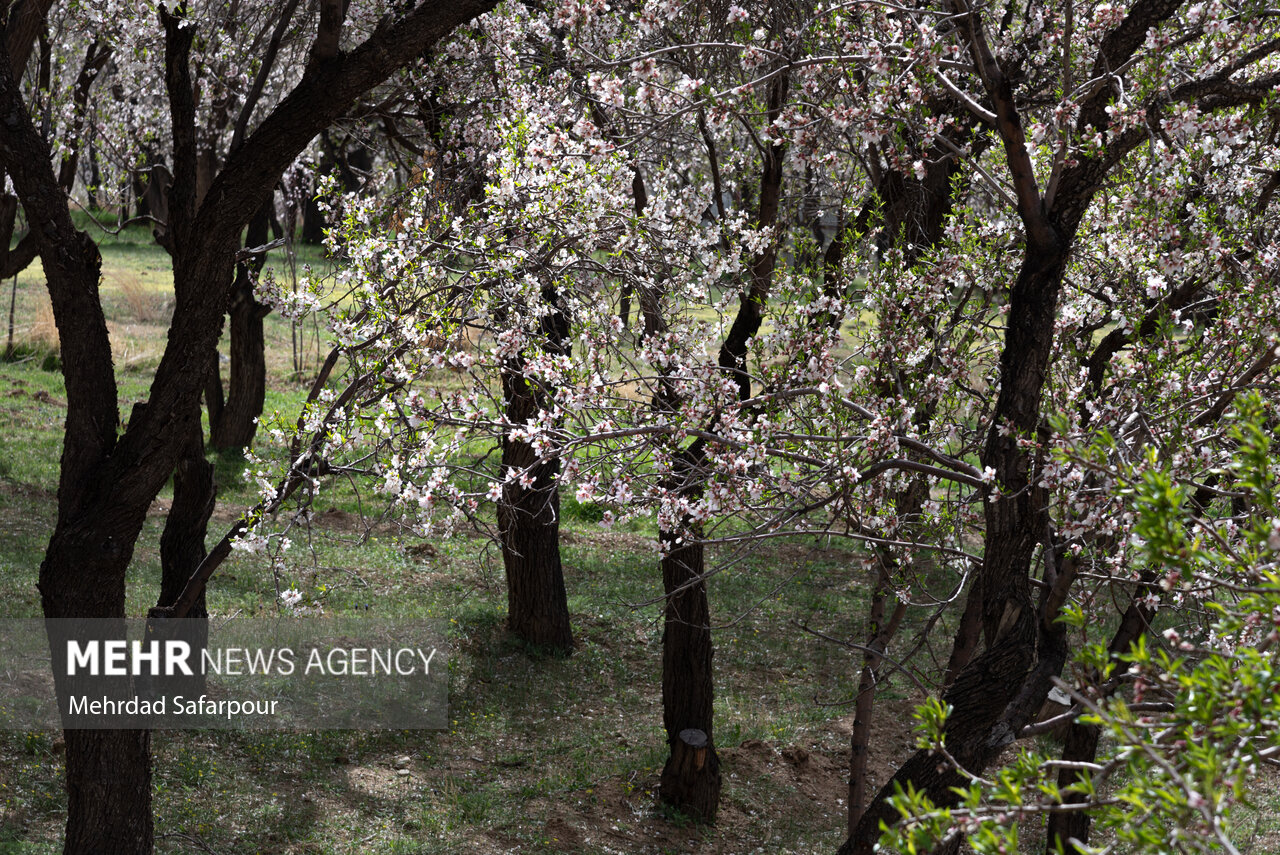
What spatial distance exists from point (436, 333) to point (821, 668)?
20.9 ft

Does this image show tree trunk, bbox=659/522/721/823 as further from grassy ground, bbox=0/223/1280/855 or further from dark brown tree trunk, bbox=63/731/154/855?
dark brown tree trunk, bbox=63/731/154/855

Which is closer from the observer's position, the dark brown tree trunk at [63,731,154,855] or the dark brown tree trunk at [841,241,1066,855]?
the dark brown tree trunk at [841,241,1066,855]

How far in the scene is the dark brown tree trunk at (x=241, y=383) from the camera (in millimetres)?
13453

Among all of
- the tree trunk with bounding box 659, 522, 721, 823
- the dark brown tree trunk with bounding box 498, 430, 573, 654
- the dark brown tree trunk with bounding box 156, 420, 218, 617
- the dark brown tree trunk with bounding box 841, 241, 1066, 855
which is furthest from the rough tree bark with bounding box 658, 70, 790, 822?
the dark brown tree trunk with bounding box 156, 420, 218, 617

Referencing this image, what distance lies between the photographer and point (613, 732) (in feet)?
29.2

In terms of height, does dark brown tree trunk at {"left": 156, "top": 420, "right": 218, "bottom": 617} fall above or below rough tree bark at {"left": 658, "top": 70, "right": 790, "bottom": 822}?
above

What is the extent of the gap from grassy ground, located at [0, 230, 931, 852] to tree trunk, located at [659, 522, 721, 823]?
210 mm

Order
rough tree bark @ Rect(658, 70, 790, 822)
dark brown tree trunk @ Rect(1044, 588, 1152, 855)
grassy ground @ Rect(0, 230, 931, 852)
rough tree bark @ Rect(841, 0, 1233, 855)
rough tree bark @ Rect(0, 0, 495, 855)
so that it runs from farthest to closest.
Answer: rough tree bark @ Rect(658, 70, 790, 822), grassy ground @ Rect(0, 230, 931, 852), dark brown tree trunk @ Rect(1044, 588, 1152, 855), rough tree bark @ Rect(0, 0, 495, 855), rough tree bark @ Rect(841, 0, 1233, 855)

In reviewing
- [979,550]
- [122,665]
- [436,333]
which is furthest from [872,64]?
[979,550]

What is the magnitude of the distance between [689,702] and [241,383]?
825cm

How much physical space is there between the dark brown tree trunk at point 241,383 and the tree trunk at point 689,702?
7559 mm

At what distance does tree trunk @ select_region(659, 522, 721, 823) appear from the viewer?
7758 millimetres

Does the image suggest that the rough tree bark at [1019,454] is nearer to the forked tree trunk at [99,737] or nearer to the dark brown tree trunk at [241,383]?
the forked tree trunk at [99,737]

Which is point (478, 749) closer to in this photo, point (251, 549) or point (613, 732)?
point (613, 732)
